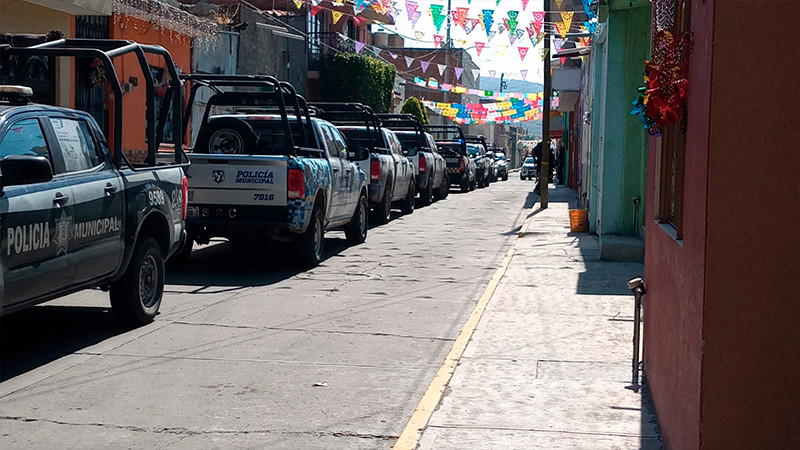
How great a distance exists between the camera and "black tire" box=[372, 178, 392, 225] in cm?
2044

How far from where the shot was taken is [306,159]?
1288cm

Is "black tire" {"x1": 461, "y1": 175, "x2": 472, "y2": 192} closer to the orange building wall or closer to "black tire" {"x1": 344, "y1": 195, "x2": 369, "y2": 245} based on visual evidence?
the orange building wall

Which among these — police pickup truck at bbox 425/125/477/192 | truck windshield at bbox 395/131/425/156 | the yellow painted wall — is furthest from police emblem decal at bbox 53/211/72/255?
police pickup truck at bbox 425/125/477/192

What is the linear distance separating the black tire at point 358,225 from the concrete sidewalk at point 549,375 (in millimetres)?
4266

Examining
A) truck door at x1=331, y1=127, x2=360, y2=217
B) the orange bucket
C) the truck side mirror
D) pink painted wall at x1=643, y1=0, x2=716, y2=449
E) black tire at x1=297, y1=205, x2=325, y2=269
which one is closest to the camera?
pink painted wall at x1=643, y1=0, x2=716, y2=449

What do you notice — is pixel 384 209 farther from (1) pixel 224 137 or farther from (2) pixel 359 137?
(1) pixel 224 137

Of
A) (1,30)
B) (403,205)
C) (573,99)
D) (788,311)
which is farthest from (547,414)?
(573,99)

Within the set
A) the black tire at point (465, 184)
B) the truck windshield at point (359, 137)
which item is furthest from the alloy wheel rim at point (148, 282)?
the black tire at point (465, 184)

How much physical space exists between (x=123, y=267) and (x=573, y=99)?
25797 mm

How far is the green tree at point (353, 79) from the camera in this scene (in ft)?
148

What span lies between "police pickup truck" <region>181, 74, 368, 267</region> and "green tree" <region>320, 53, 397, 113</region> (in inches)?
1224

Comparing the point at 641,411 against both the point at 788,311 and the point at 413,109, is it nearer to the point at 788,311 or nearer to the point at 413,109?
the point at 788,311

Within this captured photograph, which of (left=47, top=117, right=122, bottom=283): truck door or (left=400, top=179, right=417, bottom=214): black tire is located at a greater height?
(left=47, top=117, right=122, bottom=283): truck door

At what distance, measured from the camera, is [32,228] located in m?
7.06
